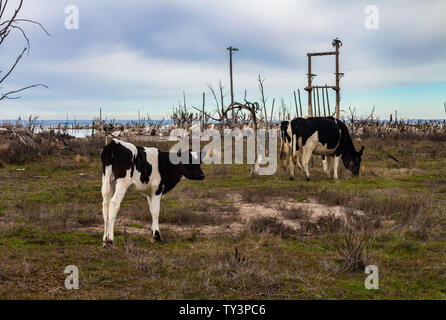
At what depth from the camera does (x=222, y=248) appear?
21.7ft

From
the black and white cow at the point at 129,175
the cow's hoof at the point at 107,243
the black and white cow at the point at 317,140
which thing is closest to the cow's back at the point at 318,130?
the black and white cow at the point at 317,140

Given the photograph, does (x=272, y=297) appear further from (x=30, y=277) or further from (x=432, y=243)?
(x=432, y=243)

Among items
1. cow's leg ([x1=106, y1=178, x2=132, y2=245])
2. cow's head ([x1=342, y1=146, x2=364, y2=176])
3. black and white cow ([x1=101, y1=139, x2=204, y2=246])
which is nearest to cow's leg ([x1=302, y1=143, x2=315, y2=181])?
cow's head ([x1=342, y1=146, x2=364, y2=176])

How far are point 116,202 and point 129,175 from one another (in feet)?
1.68

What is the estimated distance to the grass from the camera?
4.98 meters

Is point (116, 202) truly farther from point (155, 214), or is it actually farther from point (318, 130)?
point (318, 130)

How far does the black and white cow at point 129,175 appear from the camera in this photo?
6.64 meters

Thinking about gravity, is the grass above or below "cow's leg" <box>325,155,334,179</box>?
below

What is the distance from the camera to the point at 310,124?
48.6 ft

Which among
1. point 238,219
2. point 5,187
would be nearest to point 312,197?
point 238,219

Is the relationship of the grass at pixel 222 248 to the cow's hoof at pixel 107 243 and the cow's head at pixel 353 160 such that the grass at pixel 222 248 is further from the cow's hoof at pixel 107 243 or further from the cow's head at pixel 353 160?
the cow's head at pixel 353 160

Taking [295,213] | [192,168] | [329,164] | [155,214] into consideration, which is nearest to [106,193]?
[155,214]

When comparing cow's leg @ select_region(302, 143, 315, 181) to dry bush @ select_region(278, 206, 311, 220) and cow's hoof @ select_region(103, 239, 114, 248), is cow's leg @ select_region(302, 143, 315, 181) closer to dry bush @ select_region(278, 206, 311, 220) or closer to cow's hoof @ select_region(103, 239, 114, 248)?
dry bush @ select_region(278, 206, 311, 220)

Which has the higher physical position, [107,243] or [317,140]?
[317,140]
